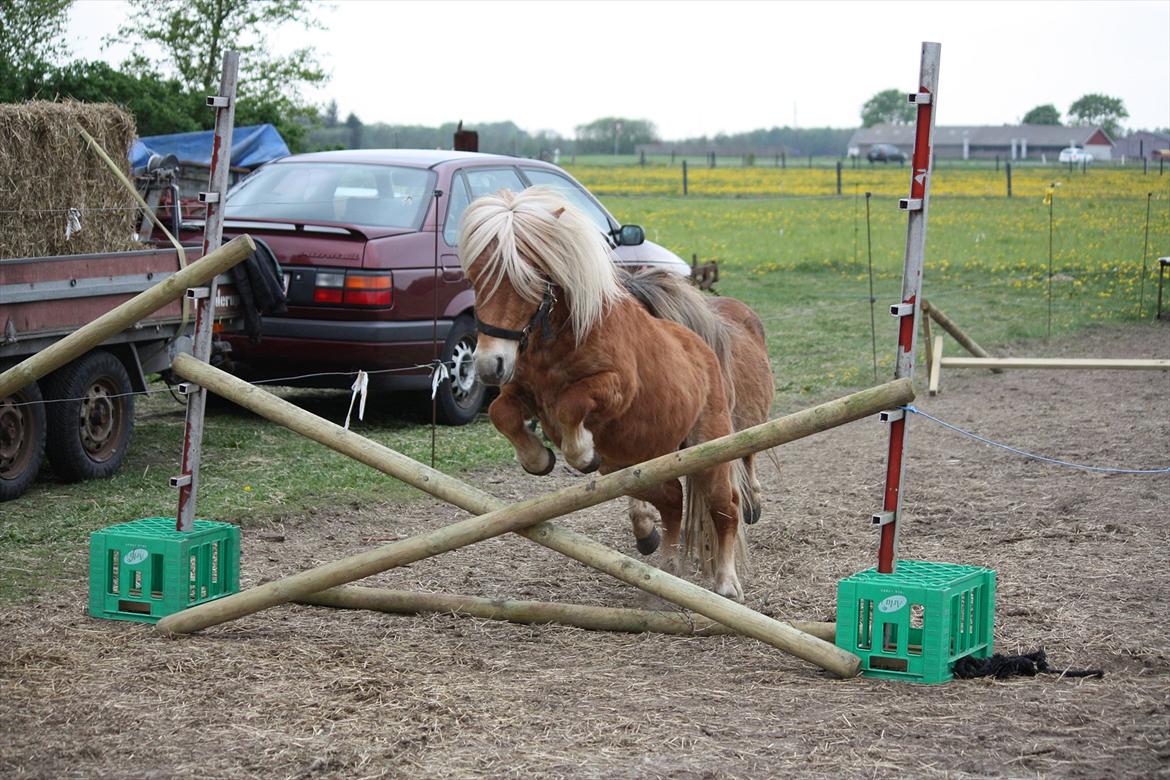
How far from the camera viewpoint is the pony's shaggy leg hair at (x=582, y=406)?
15.7 ft

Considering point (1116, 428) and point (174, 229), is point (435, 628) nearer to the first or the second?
point (174, 229)

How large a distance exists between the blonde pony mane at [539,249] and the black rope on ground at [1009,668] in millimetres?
1787

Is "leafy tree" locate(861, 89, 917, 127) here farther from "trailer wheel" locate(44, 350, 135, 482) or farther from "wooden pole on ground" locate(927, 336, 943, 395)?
"trailer wheel" locate(44, 350, 135, 482)

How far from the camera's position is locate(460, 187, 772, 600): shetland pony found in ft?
15.0

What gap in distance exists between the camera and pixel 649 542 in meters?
6.17

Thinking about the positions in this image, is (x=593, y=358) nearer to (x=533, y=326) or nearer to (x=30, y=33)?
(x=533, y=326)

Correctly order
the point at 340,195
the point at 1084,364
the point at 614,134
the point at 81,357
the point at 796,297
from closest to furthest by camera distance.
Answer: the point at 81,357
the point at 1084,364
the point at 340,195
the point at 796,297
the point at 614,134

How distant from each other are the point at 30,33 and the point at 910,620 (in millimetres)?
18460

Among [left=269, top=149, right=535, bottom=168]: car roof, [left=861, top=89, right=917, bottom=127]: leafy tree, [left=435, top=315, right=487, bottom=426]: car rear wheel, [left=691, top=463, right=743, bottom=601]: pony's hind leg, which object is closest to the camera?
[left=691, top=463, right=743, bottom=601]: pony's hind leg

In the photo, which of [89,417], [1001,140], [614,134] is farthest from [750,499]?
[614,134]

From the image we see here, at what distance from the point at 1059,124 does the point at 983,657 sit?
114 feet

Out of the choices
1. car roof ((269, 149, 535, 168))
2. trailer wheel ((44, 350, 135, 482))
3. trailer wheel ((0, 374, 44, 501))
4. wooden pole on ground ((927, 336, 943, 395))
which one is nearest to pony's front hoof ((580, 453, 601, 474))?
trailer wheel ((44, 350, 135, 482))

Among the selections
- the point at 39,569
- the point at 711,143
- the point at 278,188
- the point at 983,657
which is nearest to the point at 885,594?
the point at 983,657

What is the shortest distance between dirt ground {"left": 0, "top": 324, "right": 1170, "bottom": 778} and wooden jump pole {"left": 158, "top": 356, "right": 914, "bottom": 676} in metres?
0.14
